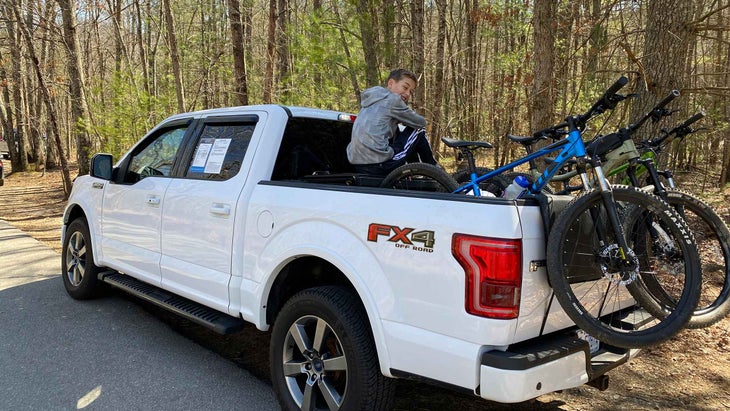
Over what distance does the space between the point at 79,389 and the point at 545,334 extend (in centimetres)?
326

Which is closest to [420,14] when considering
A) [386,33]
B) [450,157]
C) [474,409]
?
[386,33]

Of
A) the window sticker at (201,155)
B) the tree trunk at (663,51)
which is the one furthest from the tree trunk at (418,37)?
the window sticker at (201,155)

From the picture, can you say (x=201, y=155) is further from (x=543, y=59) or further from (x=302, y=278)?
(x=543, y=59)

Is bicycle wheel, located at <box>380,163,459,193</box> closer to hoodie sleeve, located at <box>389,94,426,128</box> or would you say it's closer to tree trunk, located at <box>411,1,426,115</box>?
hoodie sleeve, located at <box>389,94,426,128</box>

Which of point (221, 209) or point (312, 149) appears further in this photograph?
point (312, 149)

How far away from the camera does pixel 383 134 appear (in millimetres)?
4309

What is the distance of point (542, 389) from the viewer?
233 cm

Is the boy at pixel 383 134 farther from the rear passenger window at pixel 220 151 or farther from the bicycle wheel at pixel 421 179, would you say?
the rear passenger window at pixel 220 151

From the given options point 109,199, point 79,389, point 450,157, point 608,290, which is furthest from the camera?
point 450,157

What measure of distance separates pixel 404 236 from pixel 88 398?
8.67 ft

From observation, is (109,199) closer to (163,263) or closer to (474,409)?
(163,263)

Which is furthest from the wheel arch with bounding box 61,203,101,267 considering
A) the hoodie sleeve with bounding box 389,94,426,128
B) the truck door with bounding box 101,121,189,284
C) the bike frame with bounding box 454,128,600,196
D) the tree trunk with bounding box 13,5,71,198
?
the tree trunk with bounding box 13,5,71,198

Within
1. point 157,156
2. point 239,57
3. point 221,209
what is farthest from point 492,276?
point 239,57

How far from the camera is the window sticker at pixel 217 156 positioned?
13.2 ft
